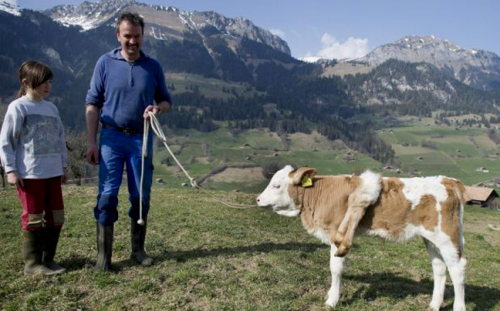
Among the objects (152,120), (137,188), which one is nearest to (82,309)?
(137,188)

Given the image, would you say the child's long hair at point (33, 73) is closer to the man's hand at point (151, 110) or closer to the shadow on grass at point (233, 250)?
the man's hand at point (151, 110)

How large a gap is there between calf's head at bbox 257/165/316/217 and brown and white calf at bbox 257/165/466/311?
2 centimetres

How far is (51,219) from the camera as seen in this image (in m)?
6.66

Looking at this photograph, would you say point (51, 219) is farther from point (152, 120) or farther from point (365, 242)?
point (365, 242)

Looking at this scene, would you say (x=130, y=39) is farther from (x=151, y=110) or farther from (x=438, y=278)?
(x=438, y=278)

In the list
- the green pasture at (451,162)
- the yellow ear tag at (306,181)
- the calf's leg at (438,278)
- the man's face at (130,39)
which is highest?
the man's face at (130,39)

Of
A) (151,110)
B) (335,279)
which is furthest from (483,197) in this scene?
(151,110)

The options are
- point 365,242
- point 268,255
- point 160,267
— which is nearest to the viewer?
point 160,267

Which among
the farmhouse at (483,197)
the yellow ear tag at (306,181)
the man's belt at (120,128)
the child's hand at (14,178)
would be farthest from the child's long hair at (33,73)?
the farmhouse at (483,197)

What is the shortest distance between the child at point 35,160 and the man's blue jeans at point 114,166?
689 millimetres

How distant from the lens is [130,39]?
6672mm

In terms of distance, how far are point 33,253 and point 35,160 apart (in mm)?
1609

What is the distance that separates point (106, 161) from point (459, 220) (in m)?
6.14

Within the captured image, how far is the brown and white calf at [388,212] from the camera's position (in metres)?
6.39
